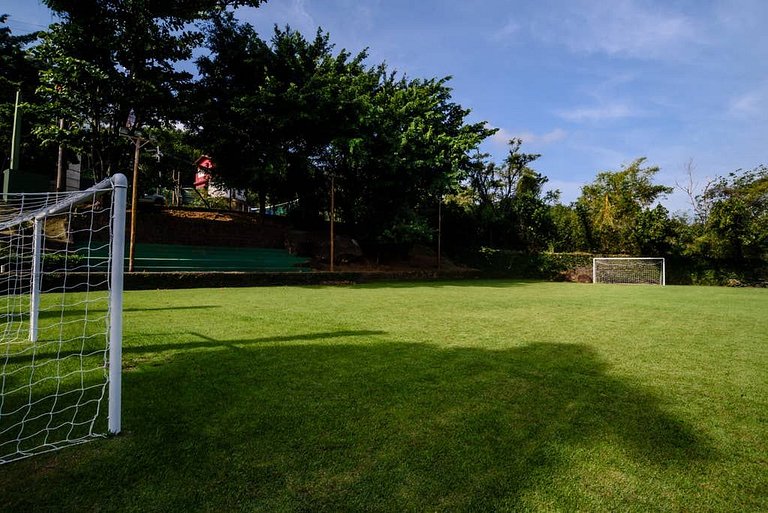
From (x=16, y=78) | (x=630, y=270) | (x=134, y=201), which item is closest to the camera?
(x=134, y=201)

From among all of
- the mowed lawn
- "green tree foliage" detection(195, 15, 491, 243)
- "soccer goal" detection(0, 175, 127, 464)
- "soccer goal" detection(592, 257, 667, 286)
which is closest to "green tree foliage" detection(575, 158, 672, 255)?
"soccer goal" detection(592, 257, 667, 286)

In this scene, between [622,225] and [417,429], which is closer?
[417,429]

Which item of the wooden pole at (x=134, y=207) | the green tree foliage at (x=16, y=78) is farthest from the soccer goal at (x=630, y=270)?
the green tree foliage at (x=16, y=78)

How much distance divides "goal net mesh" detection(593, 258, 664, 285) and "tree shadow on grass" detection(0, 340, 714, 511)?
21.5 metres

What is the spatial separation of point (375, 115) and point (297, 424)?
57.8 feet

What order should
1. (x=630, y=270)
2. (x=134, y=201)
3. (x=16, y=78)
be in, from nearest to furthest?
(x=134, y=201) < (x=16, y=78) < (x=630, y=270)

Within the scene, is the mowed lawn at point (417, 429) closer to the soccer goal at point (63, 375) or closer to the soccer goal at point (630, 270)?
the soccer goal at point (63, 375)

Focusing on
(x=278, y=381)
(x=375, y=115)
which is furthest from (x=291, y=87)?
(x=278, y=381)

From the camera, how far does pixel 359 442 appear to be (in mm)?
2285

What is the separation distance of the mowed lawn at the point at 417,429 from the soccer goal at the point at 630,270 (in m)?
18.8

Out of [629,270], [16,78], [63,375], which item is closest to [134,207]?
[63,375]

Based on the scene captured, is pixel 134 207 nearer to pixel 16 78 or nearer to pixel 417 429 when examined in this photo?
pixel 417 429

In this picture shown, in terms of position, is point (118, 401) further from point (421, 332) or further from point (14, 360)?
point (421, 332)

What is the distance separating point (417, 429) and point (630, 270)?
78.1 ft
